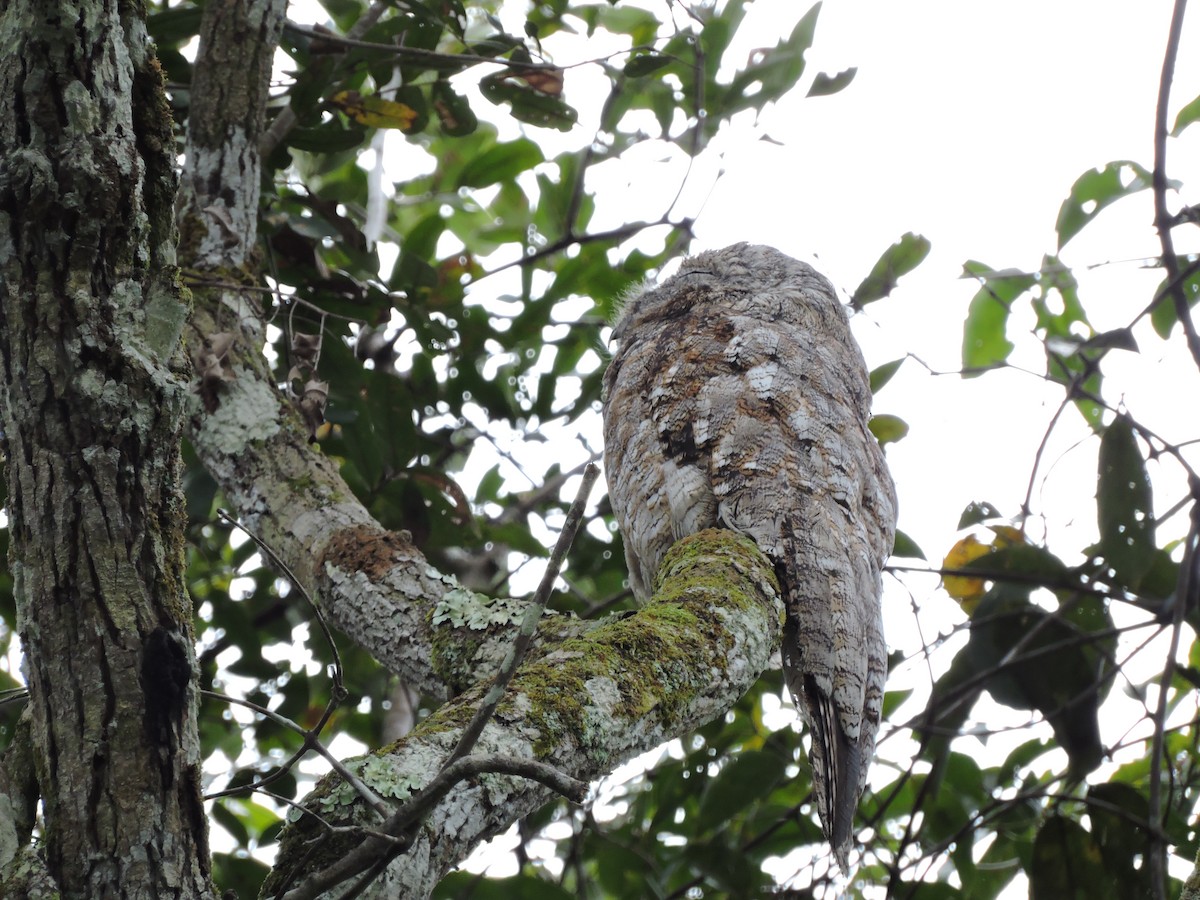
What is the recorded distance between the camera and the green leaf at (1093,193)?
333 centimetres

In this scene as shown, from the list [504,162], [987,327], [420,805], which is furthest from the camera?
[504,162]

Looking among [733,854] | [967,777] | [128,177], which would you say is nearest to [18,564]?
[128,177]

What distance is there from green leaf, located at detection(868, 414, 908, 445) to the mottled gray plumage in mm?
247

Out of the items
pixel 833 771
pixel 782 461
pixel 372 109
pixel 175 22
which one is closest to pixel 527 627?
pixel 833 771

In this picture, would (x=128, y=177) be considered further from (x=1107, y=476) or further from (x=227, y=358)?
(x=1107, y=476)

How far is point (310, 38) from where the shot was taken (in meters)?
3.56

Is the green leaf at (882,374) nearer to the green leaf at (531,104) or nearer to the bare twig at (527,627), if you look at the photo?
the green leaf at (531,104)

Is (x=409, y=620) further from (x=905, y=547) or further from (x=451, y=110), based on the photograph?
(x=451, y=110)

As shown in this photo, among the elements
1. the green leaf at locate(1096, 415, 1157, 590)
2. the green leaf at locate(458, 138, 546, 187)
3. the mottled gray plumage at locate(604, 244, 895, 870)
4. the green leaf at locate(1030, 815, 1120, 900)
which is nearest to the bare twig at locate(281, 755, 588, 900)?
the mottled gray plumage at locate(604, 244, 895, 870)

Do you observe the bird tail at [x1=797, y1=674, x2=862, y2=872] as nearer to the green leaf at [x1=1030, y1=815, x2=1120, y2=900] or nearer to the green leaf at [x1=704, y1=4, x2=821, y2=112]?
the green leaf at [x1=1030, y1=815, x2=1120, y2=900]

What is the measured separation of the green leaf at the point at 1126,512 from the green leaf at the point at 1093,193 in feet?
2.78

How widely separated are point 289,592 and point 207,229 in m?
1.60

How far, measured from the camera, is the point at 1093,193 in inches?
133

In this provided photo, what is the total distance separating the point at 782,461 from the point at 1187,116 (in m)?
1.89
